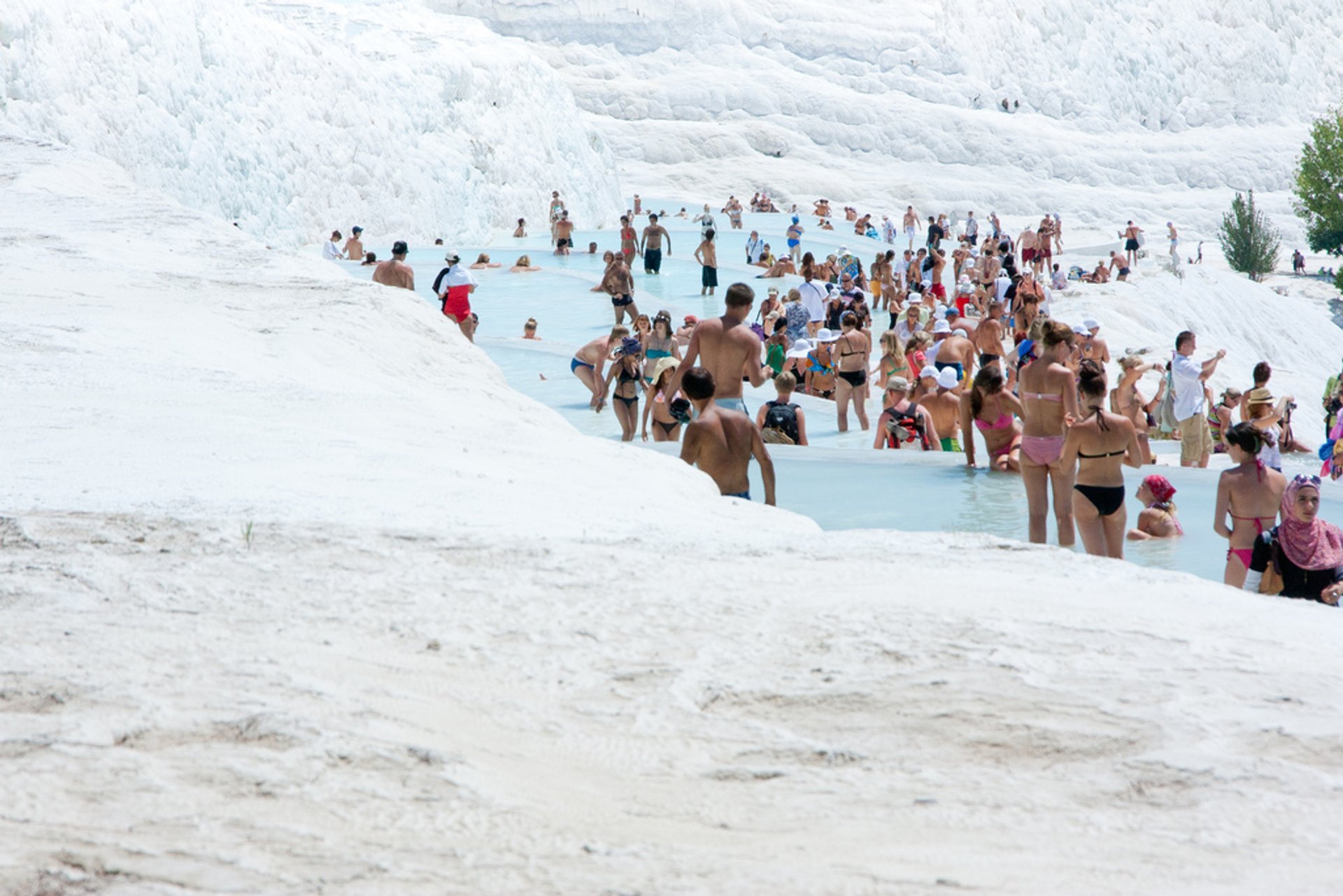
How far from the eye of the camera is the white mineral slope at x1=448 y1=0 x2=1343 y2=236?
150ft

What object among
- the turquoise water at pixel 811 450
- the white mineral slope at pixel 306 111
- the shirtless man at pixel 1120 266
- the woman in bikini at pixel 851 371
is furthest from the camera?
the shirtless man at pixel 1120 266

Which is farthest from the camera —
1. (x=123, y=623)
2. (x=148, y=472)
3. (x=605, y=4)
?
(x=605, y=4)

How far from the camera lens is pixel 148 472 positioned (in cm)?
449

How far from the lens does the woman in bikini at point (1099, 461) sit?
19.8ft

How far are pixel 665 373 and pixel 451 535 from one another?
19.3ft

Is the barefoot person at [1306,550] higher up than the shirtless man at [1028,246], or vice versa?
the shirtless man at [1028,246]

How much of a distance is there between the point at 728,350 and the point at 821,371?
4961 mm

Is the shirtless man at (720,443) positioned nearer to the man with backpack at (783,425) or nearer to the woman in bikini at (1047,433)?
the woman in bikini at (1047,433)

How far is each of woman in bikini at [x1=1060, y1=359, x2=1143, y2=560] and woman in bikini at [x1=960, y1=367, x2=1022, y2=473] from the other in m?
1.15

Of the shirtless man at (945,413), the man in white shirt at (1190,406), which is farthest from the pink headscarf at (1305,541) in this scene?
the man in white shirt at (1190,406)

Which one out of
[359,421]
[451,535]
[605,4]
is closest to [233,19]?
[359,421]

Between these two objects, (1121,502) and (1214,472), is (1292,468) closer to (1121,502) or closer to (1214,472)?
(1214,472)

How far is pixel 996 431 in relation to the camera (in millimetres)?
7641

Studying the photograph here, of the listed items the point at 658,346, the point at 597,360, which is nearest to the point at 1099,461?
the point at 658,346
